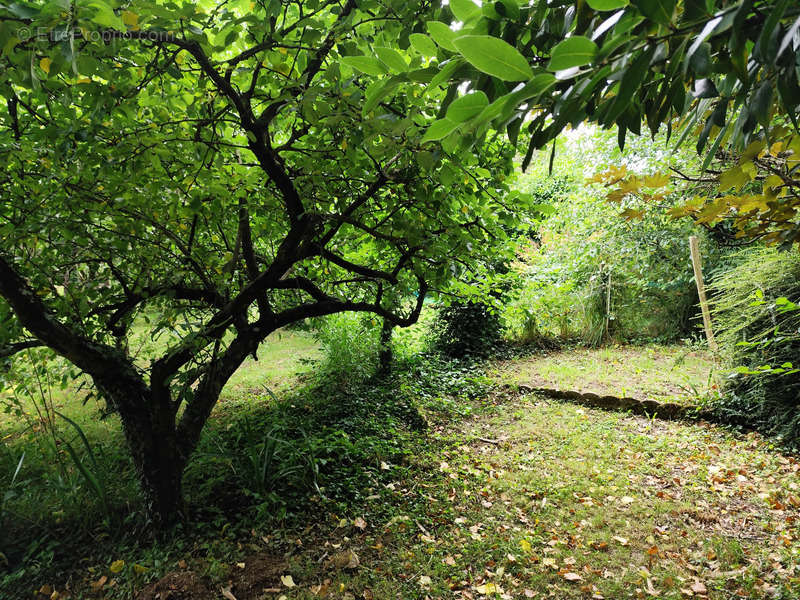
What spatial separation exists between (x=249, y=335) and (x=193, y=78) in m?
1.65

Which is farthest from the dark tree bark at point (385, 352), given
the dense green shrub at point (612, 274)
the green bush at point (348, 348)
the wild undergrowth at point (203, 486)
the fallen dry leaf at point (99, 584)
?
the fallen dry leaf at point (99, 584)

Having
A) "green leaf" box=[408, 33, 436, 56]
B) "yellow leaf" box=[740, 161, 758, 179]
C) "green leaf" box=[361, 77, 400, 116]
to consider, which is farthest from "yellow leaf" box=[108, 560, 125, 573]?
"yellow leaf" box=[740, 161, 758, 179]

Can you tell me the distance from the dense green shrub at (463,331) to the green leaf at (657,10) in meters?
7.55

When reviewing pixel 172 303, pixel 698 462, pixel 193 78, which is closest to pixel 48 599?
pixel 172 303

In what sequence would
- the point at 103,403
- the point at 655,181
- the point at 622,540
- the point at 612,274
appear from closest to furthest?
the point at 655,181, the point at 622,540, the point at 103,403, the point at 612,274

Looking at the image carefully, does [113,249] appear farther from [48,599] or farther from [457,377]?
[457,377]

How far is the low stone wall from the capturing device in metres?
5.12

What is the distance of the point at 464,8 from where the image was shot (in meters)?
0.67

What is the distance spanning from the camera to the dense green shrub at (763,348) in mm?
4305

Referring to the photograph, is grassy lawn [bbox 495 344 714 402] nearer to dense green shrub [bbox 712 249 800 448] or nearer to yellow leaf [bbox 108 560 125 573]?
dense green shrub [bbox 712 249 800 448]

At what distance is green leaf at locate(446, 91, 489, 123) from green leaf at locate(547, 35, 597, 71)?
84mm

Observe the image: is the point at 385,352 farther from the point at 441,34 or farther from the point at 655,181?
the point at 441,34

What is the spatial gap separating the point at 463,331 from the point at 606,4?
774 cm

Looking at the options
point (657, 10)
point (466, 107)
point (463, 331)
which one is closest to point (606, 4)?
point (657, 10)
